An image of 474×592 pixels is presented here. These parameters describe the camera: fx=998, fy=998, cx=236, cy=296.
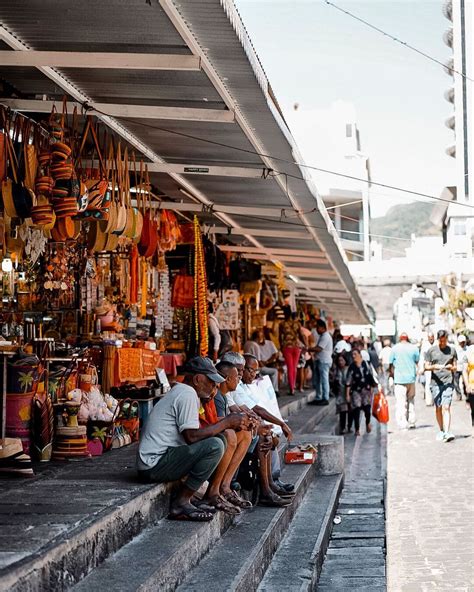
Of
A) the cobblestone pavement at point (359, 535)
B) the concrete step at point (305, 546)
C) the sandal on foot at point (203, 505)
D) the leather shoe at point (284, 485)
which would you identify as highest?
the sandal on foot at point (203, 505)

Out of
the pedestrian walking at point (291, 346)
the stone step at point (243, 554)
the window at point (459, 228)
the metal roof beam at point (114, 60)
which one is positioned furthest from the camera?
the window at point (459, 228)

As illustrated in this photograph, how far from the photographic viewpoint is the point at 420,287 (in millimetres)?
50625

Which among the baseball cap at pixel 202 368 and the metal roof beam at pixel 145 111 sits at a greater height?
the metal roof beam at pixel 145 111

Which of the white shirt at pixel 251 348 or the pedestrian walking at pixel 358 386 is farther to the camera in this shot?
the white shirt at pixel 251 348

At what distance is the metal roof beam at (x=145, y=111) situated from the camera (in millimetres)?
7238

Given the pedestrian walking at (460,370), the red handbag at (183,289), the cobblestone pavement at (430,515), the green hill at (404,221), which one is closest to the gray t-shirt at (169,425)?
the cobblestone pavement at (430,515)

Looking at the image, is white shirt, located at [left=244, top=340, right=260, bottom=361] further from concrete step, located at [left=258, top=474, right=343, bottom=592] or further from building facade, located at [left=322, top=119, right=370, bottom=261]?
building facade, located at [left=322, top=119, right=370, bottom=261]

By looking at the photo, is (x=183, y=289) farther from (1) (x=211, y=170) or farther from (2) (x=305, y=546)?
(2) (x=305, y=546)

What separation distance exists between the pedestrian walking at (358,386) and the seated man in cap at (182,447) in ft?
33.5

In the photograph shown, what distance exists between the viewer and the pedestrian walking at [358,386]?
17.0 meters

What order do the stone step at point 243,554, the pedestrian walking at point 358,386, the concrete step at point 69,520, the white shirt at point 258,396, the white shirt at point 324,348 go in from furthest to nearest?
the white shirt at point 324,348
the pedestrian walking at point 358,386
the white shirt at point 258,396
the stone step at point 243,554
the concrete step at point 69,520

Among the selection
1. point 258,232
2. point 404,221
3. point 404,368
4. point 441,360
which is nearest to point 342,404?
point 404,368

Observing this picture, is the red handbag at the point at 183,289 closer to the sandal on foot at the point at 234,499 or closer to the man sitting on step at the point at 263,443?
the man sitting on step at the point at 263,443

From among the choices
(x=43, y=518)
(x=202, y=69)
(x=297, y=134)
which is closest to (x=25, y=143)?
(x=202, y=69)
